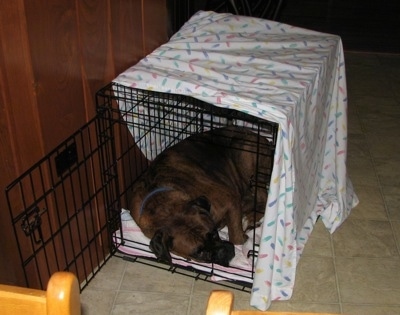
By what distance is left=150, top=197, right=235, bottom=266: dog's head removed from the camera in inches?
83.7

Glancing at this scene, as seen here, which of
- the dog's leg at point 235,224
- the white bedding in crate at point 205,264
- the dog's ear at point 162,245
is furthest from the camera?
the dog's leg at point 235,224

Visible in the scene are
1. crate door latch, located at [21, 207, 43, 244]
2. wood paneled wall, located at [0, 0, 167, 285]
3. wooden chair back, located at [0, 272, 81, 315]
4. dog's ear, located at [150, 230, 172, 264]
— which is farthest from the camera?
dog's ear, located at [150, 230, 172, 264]

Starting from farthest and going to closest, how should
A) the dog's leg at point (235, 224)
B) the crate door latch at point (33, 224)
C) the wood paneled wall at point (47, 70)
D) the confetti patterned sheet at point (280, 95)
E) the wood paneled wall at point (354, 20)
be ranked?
1. the wood paneled wall at point (354, 20)
2. the dog's leg at point (235, 224)
3. the confetti patterned sheet at point (280, 95)
4. the crate door latch at point (33, 224)
5. the wood paneled wall at point (47, 70)

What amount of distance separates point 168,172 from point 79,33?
0.74m

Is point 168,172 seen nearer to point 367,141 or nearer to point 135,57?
point 135,57

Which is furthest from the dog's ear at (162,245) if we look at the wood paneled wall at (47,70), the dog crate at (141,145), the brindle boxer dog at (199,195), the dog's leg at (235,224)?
the wood paneled wall at (47,70)

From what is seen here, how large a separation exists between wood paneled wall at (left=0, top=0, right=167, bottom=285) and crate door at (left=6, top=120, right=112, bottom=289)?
0.04 m

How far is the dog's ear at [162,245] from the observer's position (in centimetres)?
211

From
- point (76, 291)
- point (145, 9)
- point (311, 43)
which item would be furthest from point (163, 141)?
point (76, 291)

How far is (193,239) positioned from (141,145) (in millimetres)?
591

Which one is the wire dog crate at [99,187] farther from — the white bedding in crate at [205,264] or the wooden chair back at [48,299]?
the wooden chair back at [48,299]

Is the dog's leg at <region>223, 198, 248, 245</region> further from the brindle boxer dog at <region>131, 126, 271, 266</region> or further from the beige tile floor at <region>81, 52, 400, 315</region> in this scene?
the beige tile floor at <region>81, 52, 400, 315</region>

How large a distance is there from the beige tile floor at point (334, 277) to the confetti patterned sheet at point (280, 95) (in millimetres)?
80

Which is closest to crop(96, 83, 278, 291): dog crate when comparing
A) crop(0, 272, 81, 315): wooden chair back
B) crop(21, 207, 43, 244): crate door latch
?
crop(21, 207, 43, 244): crate door latch
